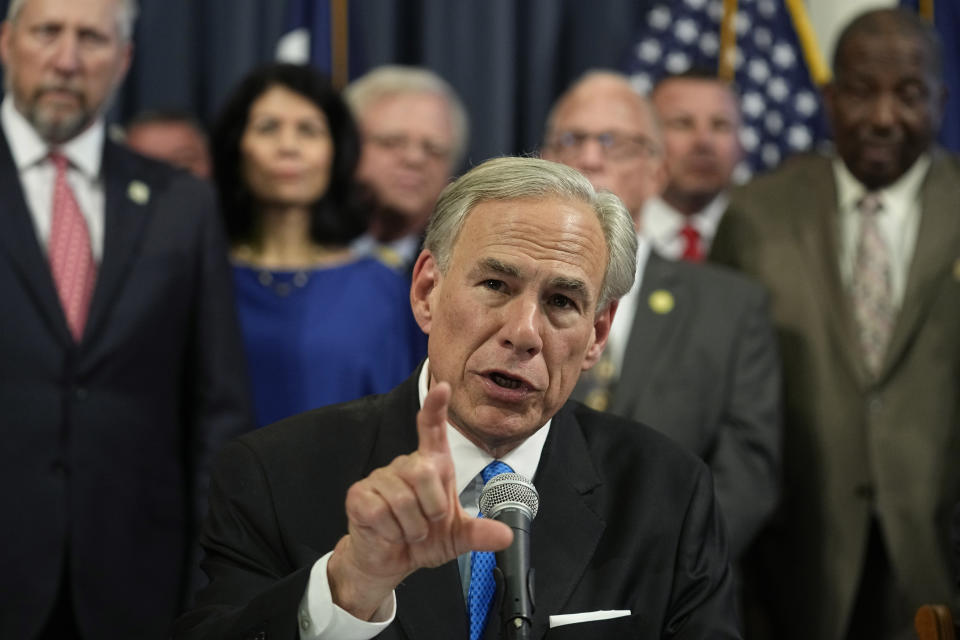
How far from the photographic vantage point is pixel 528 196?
259 centimetres

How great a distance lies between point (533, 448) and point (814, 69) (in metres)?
4.13

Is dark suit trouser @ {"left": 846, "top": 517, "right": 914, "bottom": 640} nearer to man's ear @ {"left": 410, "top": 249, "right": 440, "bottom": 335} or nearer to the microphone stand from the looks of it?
man's ear @ {"left": 410, "top": 249, "right": 440, "bottom": 335}

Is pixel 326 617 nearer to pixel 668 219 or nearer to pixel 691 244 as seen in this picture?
pixel 691 244

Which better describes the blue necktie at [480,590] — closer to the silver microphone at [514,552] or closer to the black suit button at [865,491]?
the silver microphone at [514,552]

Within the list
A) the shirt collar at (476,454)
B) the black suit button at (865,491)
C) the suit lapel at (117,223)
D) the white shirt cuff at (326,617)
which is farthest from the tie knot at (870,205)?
the white shirt cuff at (326,617)

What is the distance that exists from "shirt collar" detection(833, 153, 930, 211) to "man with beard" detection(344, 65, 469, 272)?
151 centimetres

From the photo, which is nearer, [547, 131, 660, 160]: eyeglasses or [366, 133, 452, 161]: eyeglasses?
[547, 131, 660, 160]: eyeglasses

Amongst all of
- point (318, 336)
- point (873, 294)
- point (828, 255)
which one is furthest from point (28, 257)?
point (873, 294)

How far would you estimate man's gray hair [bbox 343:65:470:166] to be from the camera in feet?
17.4

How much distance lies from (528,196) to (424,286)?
27cm

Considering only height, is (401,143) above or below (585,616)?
above

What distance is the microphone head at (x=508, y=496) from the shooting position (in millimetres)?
2086

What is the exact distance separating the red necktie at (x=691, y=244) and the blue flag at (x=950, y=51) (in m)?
1.47

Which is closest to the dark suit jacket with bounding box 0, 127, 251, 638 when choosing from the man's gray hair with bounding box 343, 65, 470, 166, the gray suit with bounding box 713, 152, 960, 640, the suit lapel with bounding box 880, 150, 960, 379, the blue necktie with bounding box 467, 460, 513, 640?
the man's gray hair with bounding box 343, 65, 470, 166
